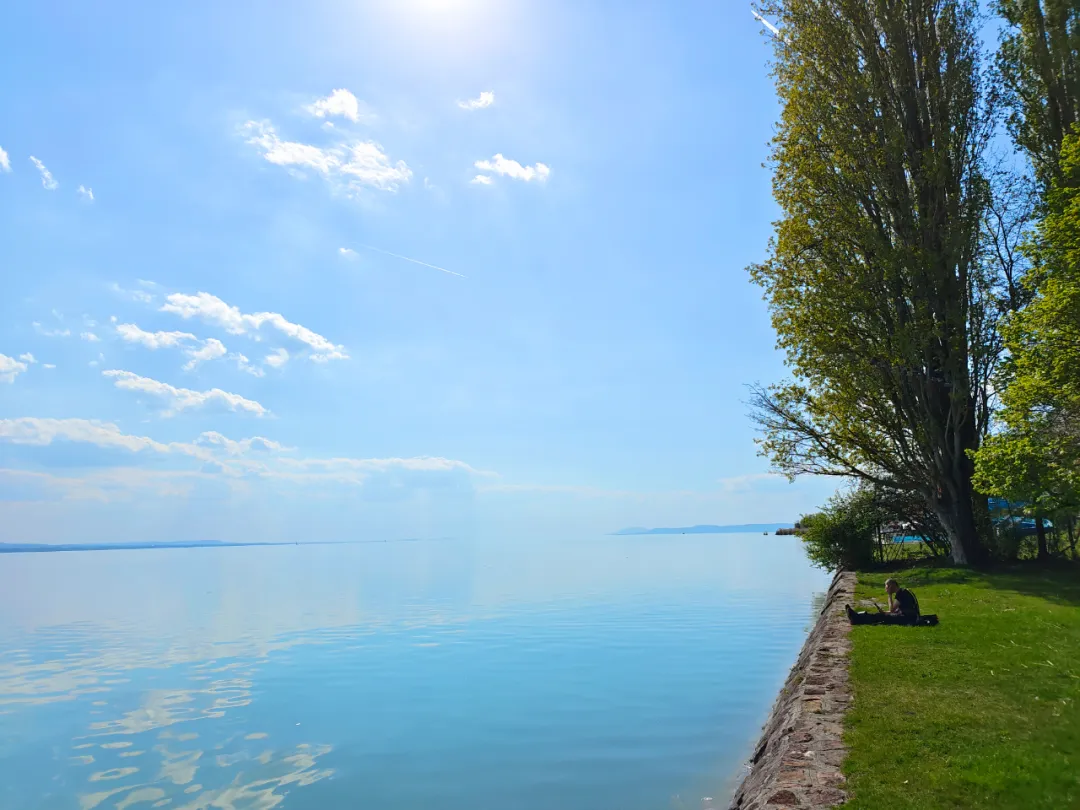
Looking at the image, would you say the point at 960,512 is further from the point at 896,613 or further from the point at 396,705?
the point at 396,705

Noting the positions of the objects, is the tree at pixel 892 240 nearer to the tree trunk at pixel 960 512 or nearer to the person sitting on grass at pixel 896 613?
the tree trunk at pixel 960 512

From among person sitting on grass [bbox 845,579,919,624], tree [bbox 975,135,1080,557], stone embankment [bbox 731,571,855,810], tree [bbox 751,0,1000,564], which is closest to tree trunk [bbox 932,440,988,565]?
tree [bbox 751,0,1000,564]

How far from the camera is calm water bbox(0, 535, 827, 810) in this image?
1243 centimetres

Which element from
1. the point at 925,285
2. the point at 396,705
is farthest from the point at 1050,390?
the point at 396,705

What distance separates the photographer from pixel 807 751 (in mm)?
8500

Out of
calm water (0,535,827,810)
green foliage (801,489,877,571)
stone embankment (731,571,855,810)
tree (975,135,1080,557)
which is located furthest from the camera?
green foliage (801,489,877,571)

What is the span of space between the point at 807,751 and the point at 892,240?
2880cm

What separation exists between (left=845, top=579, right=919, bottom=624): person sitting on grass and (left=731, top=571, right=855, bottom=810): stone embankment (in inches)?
143

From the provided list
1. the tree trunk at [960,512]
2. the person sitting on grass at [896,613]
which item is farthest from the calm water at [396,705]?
the tree trunk at [960,512]

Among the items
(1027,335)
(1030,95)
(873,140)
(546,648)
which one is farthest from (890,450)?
(546,648)

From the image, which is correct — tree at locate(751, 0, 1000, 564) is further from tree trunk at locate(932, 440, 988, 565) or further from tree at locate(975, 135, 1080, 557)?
tree at locate(975, 135, 1080, 557)

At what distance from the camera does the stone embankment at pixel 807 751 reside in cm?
715

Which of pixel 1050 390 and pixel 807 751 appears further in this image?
pixel 1050 390

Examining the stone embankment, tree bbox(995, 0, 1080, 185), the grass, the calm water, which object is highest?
tree bbox(995, 0, 1080, 185)
